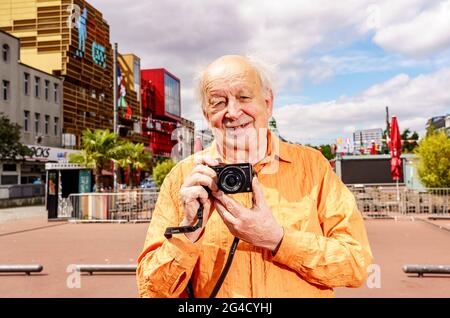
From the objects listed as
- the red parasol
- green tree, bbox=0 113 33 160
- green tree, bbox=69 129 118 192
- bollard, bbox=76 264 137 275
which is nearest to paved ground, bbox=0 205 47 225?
green tree, bbox=69 129 118 192

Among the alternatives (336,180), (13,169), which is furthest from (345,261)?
(13,169)

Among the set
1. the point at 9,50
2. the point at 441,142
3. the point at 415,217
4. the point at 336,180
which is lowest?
the point at 415,217

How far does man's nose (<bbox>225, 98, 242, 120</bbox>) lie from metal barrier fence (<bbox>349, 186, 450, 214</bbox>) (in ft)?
50.4

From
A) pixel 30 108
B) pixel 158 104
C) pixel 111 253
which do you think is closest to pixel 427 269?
pixel 111 253

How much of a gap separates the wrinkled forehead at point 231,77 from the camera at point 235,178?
0.34 m

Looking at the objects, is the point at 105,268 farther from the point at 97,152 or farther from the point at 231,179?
the point at 97,152

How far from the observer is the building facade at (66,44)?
3872cm

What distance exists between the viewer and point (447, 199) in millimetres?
15789

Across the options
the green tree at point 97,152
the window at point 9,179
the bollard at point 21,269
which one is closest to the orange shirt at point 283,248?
the bollard at point 21,269

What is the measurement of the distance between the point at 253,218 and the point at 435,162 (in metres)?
17.8

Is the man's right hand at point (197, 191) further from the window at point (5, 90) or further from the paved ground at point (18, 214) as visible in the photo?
the window at point (5, 90)

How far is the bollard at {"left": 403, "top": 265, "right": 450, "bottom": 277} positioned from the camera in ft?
20.2
